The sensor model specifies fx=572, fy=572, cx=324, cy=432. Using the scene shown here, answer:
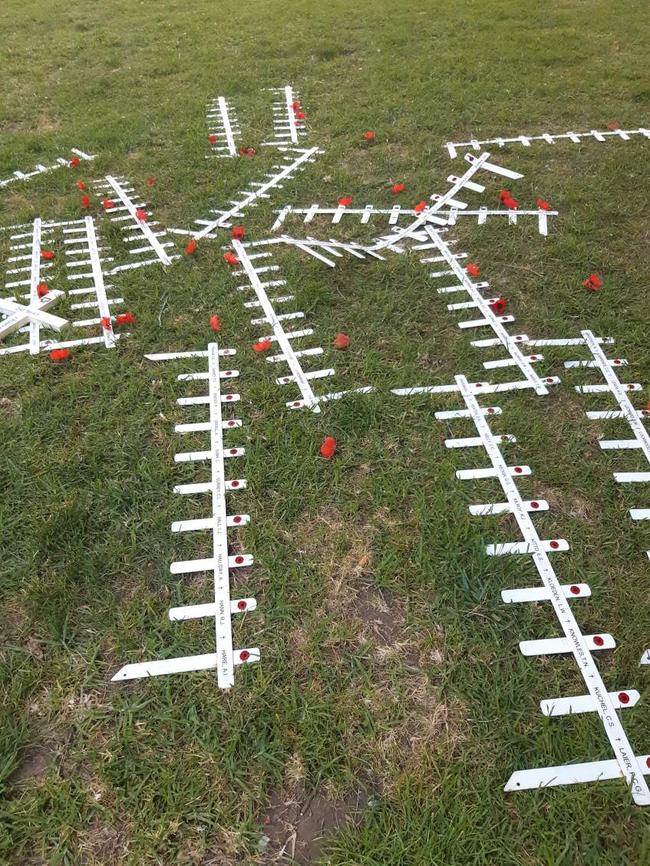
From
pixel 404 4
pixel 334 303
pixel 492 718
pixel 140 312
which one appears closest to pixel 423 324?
pixel 334 303

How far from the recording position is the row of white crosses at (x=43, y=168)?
5.59 metres

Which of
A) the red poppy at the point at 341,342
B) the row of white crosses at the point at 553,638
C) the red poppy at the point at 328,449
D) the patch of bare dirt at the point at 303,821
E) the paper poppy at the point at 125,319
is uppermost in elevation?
the paper poppy at the point at 125,319

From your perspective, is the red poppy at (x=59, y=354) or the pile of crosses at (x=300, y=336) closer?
the pile of crosses at (x=300, y=336)

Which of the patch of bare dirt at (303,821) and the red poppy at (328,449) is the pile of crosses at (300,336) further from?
the patch of bare dirt at (303,821)

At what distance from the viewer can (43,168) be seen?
18.9ft

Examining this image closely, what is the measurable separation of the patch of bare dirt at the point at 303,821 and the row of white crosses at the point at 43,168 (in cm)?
587

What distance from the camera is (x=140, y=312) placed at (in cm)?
402

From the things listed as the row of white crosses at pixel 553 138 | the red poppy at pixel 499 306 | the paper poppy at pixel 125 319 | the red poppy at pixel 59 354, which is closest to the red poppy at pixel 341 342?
the red poppy at pixel 499 306

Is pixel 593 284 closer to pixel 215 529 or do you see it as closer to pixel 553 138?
pixel 553 138

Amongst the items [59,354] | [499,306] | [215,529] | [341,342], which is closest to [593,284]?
[499,306]

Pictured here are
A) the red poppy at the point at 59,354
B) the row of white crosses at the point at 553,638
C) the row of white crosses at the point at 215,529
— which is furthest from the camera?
the red poppy at the point at 59,354

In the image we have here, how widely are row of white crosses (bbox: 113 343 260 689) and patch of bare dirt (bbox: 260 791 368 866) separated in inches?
19.0

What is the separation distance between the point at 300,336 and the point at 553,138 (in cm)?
420

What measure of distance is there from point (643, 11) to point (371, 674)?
1165 centimetres
